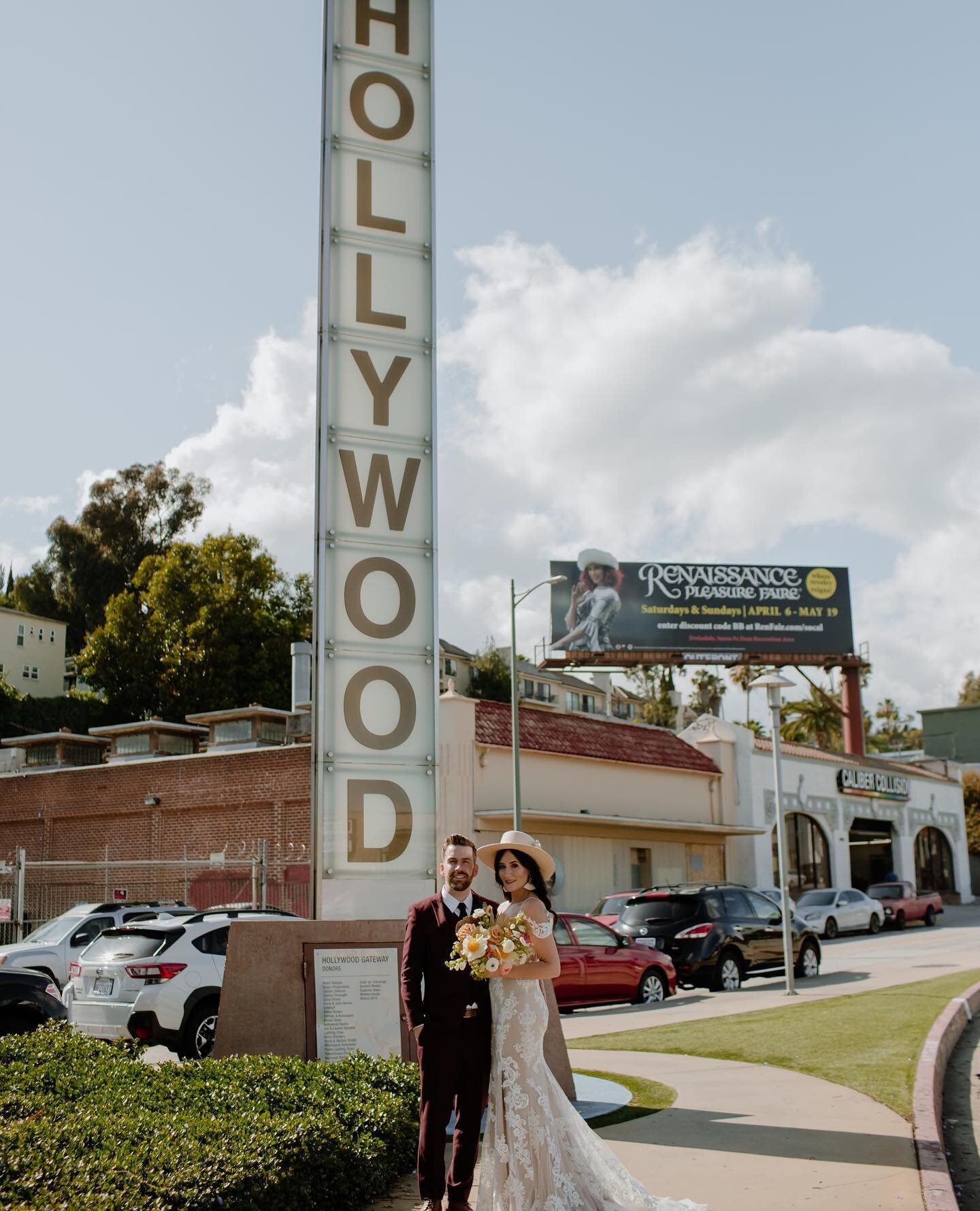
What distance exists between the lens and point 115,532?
69.2m

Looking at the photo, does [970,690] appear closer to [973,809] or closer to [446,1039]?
[973,809]

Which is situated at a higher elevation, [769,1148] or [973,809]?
[973,809]

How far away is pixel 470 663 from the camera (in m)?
72.3

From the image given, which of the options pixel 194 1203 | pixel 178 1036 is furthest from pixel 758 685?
pixel 194 1203

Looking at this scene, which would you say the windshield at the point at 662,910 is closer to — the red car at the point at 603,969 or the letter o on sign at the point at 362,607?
the red car at the point at 603,969

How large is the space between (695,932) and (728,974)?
2.86 feet

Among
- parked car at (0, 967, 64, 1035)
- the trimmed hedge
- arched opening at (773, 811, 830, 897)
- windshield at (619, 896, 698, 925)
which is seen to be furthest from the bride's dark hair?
arched opening at (773, 811, 830, 897)

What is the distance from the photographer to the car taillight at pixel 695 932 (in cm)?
1998

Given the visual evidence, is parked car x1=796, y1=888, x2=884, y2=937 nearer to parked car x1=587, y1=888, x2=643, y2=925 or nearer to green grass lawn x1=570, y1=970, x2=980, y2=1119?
parked car x1=587, y1=888, x2=643, y2=925

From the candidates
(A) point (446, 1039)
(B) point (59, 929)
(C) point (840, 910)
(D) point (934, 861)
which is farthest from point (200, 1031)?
(D) point (934, 861)

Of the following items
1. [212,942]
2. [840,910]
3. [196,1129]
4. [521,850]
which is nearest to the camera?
[196,1129]

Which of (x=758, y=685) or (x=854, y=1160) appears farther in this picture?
(x=758, y=685)

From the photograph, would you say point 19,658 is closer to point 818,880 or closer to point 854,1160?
point 818,880

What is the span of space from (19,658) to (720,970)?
56573 millimetres
